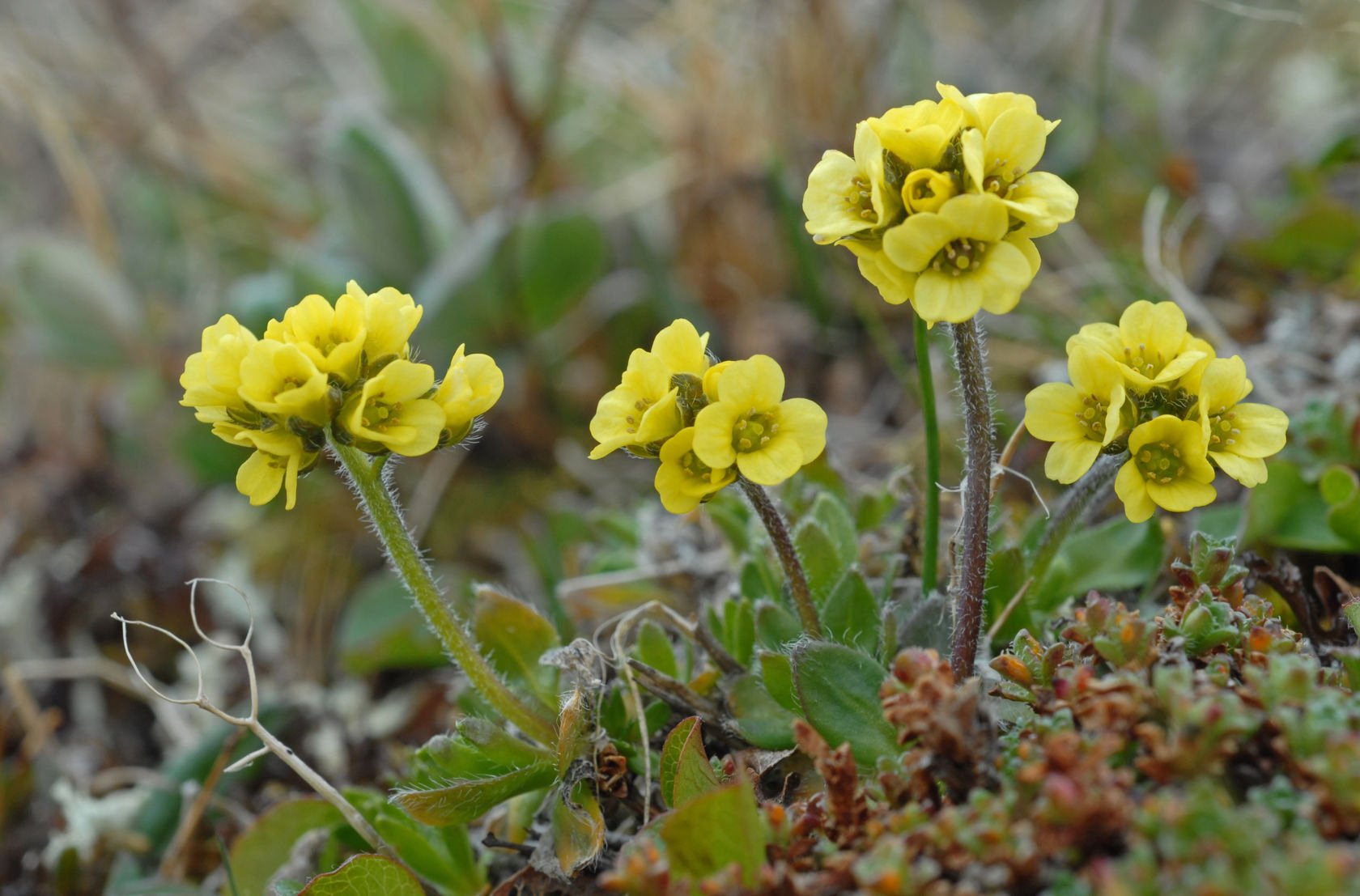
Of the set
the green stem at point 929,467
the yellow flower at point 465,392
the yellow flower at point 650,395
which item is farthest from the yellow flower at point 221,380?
the green stem at point 929,467

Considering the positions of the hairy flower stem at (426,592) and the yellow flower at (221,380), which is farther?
the hairy flower stem at (426,592)

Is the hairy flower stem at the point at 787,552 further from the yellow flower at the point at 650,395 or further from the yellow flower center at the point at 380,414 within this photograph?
the yellow flower center at the point at 380,414

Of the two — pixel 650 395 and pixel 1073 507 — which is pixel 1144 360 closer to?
pixel 1073 507

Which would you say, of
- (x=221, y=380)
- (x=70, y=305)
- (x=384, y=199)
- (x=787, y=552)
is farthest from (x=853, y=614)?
(x=70, y=305)

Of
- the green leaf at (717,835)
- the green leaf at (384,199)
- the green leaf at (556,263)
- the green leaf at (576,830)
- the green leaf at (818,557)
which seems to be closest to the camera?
the green leaf at (717,835)

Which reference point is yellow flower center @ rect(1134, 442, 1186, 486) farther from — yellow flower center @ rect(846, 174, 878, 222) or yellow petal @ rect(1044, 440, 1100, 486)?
yellow flower center @ rect(846, 174, 878, 222)

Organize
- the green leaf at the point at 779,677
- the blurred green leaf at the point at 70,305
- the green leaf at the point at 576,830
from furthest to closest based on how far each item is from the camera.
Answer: the blurred green leaf at the point at 70,305 → the green leaf at the point at 779,677 → the green leaf at the point at 576,830

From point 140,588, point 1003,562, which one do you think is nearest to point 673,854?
point 1003,562
